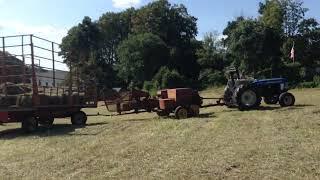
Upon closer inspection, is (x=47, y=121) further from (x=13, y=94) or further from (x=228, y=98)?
(x=228, y=98)

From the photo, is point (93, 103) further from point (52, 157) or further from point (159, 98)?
point (52, 157)

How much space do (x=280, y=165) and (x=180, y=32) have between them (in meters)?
79.6

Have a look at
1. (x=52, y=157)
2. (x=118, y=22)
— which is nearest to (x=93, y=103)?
(x=52, y=157)

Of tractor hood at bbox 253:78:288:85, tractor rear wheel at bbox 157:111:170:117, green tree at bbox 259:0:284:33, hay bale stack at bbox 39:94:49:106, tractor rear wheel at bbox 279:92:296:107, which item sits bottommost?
tractor rear wheel at bbox 157:111:170:117

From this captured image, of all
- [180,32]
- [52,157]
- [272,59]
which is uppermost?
[180,32]

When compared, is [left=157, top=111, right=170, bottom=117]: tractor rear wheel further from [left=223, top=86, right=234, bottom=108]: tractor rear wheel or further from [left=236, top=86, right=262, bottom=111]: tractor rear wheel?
[left=236, top=86, right=262, bottom=111]: tractor rear wheel

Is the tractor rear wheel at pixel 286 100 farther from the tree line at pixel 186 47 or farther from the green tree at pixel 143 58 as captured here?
the green tree at pixel 143 58

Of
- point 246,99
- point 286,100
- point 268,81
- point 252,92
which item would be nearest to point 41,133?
point 246,99

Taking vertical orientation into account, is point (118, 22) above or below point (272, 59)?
above

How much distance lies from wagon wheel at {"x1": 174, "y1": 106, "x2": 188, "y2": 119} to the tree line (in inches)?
764

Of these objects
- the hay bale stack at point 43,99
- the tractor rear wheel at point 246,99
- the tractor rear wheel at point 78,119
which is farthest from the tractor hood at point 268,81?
the hay bale stack at point 43,99

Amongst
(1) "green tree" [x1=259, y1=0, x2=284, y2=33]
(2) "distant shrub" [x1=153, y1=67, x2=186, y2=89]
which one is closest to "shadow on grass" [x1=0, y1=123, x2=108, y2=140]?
(2) "distant shrub" [x1=153, y1=67, x2=186, y2=89]

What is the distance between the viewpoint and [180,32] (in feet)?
293

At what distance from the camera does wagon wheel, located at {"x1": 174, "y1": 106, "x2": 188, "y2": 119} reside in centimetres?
2269
